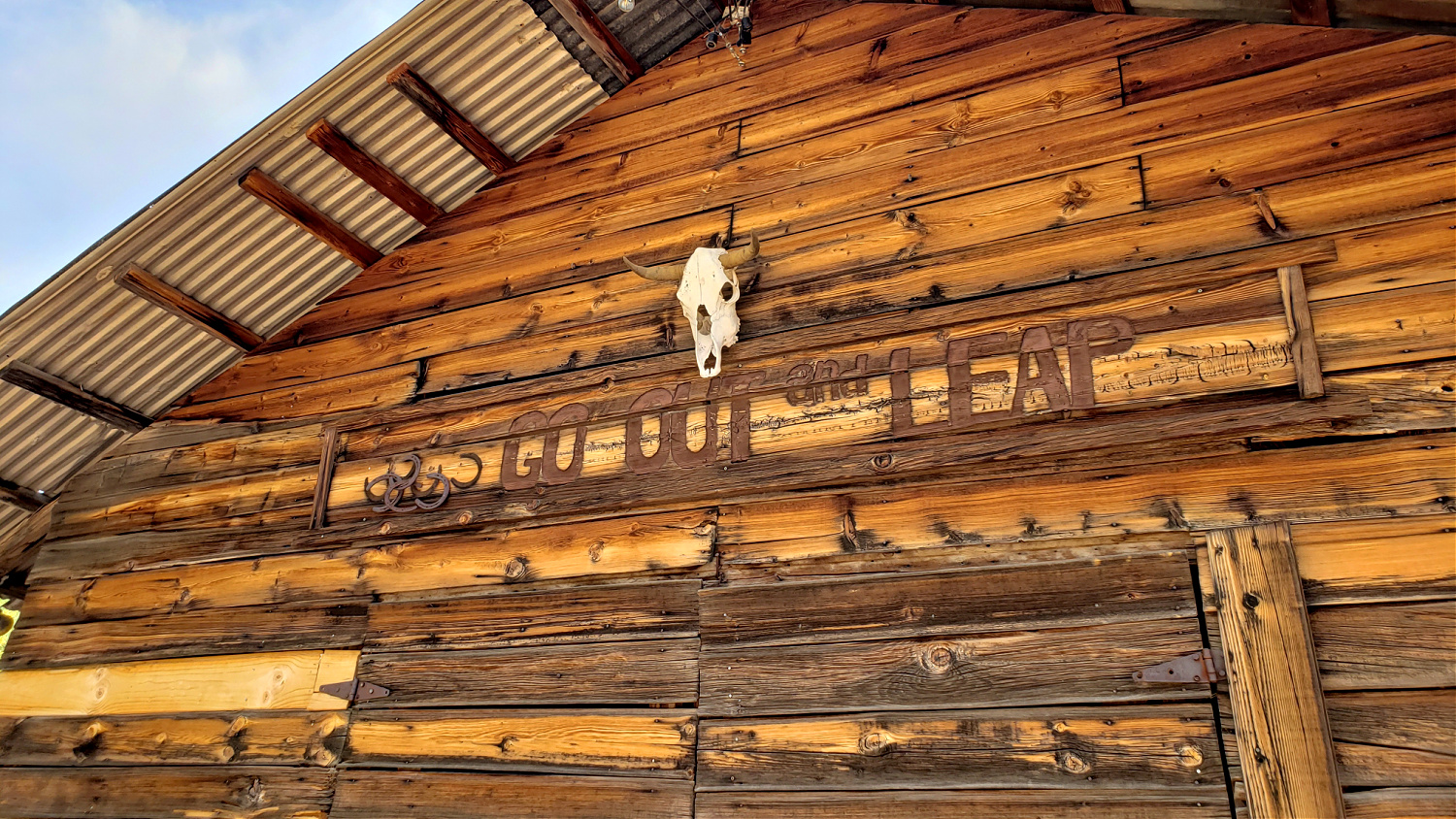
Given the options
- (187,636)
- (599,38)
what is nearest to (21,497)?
(187,636)

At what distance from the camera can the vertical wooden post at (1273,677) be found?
3.07 metres

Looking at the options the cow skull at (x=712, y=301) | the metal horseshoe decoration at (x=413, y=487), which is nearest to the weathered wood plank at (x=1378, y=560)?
the cow skull at (x=712, y=301)

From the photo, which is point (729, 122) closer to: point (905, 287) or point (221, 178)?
point (905, 287)

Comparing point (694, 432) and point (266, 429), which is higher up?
point (266, 429)

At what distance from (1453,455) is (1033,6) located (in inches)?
119

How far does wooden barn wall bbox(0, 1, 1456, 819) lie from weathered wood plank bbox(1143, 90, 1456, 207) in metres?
0.02

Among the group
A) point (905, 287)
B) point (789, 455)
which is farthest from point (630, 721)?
point (905, 287)

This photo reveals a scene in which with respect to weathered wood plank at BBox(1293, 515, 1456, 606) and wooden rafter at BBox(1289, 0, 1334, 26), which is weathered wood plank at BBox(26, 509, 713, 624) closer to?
weathered wood plank at BBox(1293, 515, 1456, 606)

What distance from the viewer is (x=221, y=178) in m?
5.37

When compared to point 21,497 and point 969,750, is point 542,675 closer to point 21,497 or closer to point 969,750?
point 969,750

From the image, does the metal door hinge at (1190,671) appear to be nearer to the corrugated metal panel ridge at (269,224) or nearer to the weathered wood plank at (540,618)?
the weathered wood plank at (540,618)

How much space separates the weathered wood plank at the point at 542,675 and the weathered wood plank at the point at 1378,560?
244 centimetres

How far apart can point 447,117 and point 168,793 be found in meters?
4.11

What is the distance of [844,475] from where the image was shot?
4176mm
